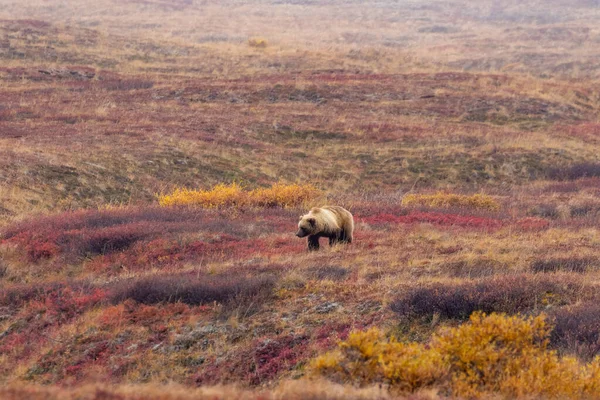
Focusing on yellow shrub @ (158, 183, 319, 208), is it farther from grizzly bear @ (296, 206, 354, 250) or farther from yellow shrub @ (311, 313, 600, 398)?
yellow shrub @ (311, 313, 600, 398)

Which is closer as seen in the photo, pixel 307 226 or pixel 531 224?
pixel 307 226

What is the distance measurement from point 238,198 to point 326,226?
6876mm

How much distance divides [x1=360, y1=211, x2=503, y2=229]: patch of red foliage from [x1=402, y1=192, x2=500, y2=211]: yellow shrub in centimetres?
244

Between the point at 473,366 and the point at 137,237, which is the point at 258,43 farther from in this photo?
the point at 473,366

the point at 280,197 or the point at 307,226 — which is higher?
the point at 307,226

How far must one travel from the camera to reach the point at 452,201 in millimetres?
21203

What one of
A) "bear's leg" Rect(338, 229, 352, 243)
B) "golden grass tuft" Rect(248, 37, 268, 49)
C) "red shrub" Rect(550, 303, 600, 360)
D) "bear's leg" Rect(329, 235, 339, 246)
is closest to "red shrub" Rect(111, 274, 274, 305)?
"bear's leg" Rect(329, 235, 339, 246)

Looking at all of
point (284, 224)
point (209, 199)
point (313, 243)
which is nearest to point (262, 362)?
point (313, 243)

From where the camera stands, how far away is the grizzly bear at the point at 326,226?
44.4 ft

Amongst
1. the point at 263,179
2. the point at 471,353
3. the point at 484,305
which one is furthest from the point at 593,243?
the point at 263,179

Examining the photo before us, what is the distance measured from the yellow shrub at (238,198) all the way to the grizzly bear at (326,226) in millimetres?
5848

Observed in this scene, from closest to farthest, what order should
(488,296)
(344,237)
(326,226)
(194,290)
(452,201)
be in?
(488,296)
(194,290)
(326,226)
(344,237)
(452,201)

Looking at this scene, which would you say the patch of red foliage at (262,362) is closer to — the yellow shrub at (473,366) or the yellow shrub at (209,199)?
the yellow shrub at (473,366)

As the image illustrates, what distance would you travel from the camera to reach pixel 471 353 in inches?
241
